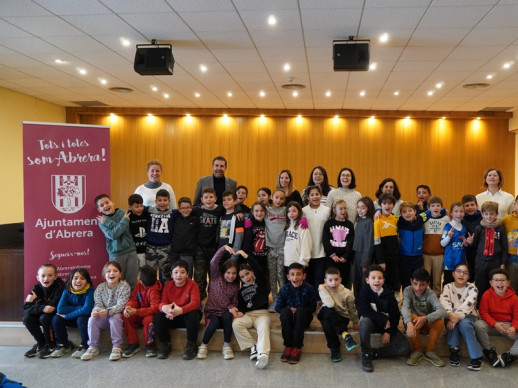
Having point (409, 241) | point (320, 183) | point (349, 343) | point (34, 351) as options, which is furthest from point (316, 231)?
point (34, 351)

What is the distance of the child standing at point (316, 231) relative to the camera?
177 inches

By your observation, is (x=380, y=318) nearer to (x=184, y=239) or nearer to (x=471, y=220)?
(x=471, y=220)

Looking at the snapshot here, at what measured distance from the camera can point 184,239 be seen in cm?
459

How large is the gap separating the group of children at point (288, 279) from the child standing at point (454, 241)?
0.01 m

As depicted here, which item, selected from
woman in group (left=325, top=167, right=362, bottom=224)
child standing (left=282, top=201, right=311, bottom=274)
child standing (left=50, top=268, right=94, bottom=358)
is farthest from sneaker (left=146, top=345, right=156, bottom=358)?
woman in group (left=325, top=167, right=362, bottom=224)

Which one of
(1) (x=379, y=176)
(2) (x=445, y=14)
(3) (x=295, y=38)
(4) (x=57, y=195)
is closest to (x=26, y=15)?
(4) (x=57, y=195)

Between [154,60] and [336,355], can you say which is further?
[154,60]

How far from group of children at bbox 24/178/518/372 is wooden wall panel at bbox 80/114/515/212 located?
615 centimetres

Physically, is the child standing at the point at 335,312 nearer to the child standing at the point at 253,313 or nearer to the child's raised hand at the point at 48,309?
the child standing at the point at 253,313

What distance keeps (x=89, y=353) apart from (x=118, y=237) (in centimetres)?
115

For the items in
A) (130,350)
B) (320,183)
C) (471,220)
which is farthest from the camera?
(320,183)

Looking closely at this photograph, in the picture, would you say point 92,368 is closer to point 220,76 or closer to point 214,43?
point 214,43

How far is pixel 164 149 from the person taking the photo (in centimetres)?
1107

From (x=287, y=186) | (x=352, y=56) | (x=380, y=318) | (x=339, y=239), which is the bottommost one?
(x=380, y=318)
